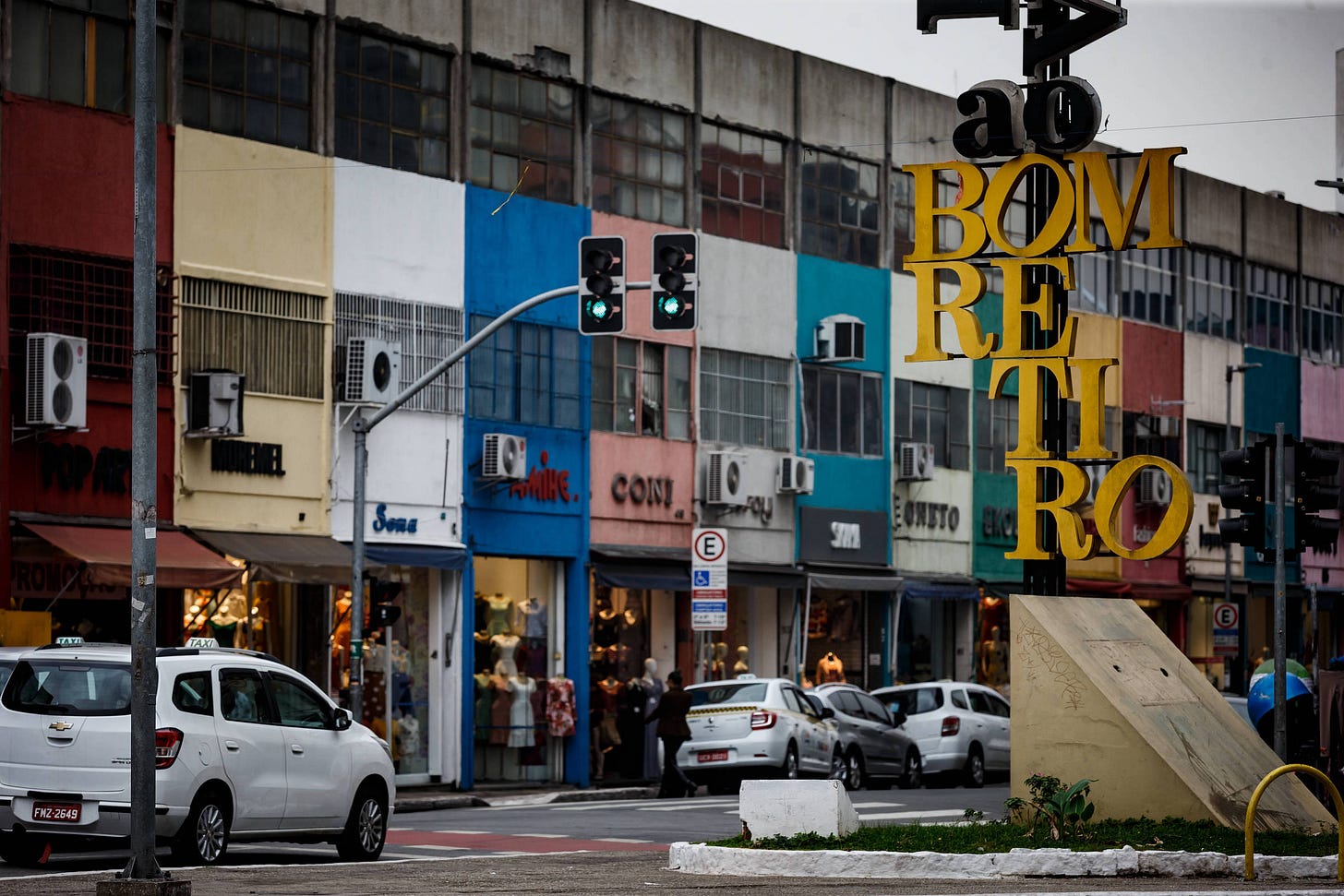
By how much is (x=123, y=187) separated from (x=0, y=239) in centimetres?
204

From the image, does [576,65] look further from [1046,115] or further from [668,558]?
[1046,115]

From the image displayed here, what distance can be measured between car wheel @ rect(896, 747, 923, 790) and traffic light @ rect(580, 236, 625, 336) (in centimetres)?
1227

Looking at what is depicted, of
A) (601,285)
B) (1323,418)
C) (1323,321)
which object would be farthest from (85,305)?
(1323,321)

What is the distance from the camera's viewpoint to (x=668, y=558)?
125ft

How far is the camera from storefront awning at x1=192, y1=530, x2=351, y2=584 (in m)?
29.9

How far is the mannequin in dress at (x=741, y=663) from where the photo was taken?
38.9 metres

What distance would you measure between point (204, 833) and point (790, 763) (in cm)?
1421

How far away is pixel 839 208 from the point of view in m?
43.2

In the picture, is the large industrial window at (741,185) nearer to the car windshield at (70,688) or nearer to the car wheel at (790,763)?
the car wheel at (790,763)

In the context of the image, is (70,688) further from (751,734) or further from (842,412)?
(842,412)

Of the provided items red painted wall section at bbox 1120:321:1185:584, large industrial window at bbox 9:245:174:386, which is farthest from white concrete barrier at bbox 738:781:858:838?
red painted wall section at bbox 1120:321:1185:584

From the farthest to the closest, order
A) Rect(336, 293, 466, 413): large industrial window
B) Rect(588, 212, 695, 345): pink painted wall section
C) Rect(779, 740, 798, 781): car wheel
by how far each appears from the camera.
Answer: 1. Rect(588, 212, 695, 345): pink painted wall section
2. Rect(336, 293, 466, 413): large industrial window
3. Rect(779, 740, 798, 781): car wheel

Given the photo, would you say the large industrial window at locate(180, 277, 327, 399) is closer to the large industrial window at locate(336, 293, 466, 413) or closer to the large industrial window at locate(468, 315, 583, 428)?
the large industrial window at locate(336, 293, 466, 413)

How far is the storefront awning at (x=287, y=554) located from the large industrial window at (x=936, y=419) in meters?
15.4
